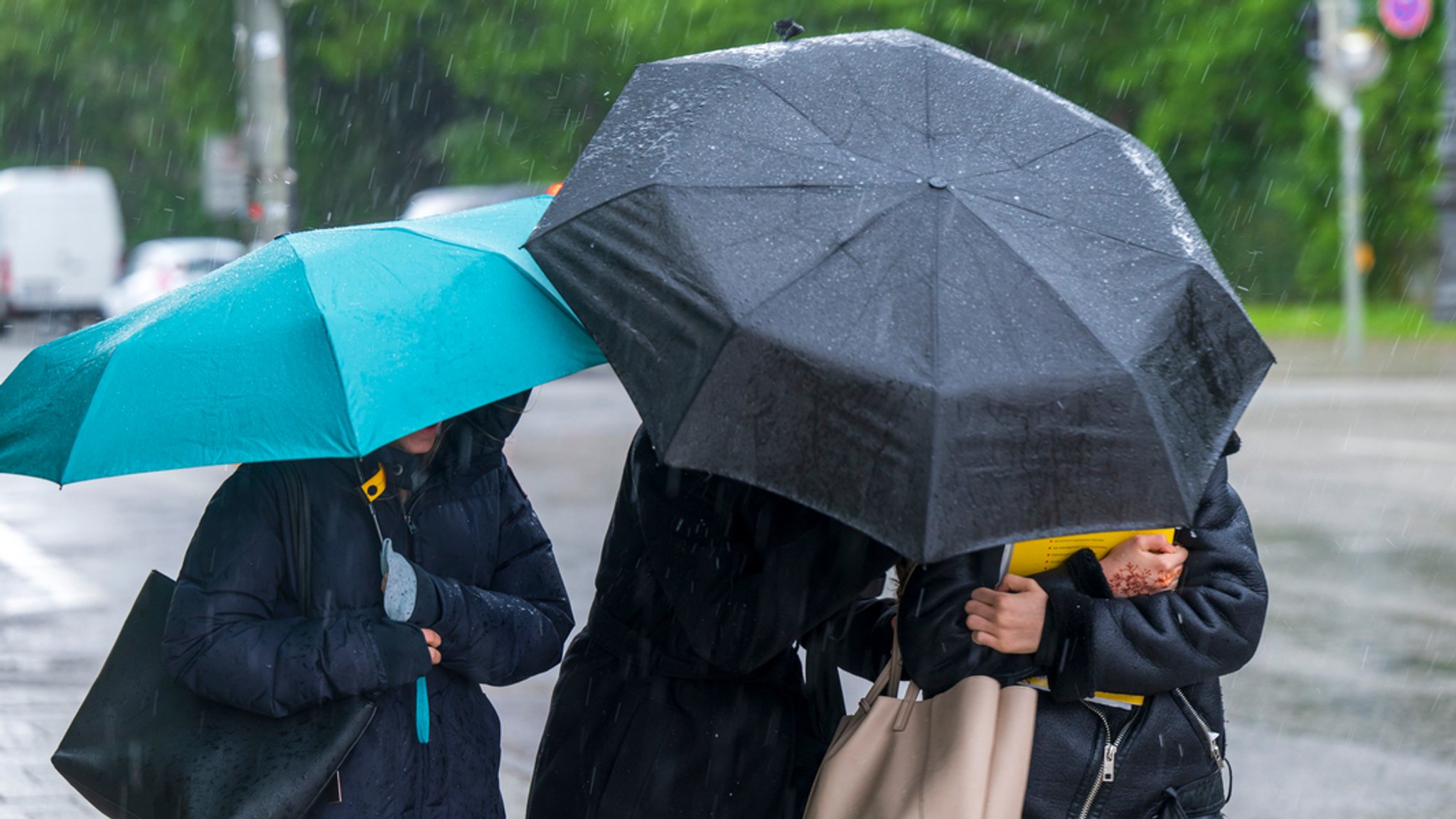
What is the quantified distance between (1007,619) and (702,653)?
0.47m

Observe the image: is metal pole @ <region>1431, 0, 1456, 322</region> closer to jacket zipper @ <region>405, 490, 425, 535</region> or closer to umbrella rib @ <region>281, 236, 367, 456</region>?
jacket zipper @ <region>405, 490, 425, 535</region>

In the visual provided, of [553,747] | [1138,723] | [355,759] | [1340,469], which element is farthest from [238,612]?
[1340,469]

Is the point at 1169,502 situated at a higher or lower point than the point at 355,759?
higher

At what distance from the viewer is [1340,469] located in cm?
1168

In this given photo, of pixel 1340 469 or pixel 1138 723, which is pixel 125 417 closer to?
pixel 1138 723

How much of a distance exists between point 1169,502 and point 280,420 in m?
1.33

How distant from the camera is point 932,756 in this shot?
258 cm

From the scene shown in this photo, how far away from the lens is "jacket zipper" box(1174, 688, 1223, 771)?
2648mm

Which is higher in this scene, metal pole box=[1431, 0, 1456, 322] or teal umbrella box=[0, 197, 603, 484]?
teal umbrella box=[0, 197, 603, 484]

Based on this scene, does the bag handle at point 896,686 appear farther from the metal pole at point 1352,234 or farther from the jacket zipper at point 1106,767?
the metal pole at point 1352,234

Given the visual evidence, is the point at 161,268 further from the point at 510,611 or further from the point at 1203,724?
the point at 1203,724

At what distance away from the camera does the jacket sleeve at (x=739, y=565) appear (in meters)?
2.56

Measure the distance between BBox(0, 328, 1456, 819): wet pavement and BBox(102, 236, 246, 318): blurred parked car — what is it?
1354cm

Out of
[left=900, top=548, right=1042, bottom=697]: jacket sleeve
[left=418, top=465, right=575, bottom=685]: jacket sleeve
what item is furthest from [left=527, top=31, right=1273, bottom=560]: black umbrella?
[left=418, top=465, right=575, bottom=685]: jacket sleeve
